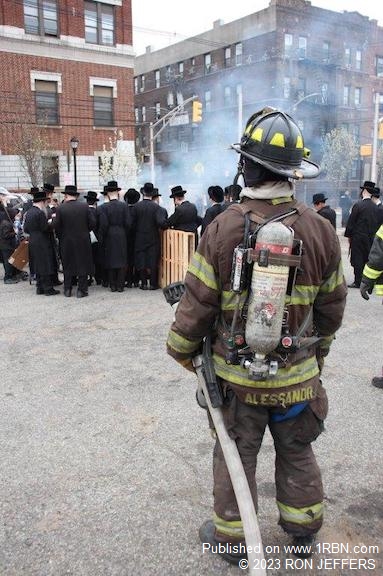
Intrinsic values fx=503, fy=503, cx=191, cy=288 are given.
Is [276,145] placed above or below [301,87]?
below

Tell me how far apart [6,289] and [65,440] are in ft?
20.6

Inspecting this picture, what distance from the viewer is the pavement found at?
2.46 metres

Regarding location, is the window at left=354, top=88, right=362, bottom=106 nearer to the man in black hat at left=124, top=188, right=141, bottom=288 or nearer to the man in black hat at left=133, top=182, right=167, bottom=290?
the man in black hat at left=124, top=188, right=141, bottom=288

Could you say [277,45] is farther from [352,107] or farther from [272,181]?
[272,181]

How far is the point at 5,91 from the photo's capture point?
85.2 feet

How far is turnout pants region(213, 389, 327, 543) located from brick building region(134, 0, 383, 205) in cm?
3452

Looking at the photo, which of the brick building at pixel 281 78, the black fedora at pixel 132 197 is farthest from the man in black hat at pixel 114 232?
the brick building at pixel 281 78

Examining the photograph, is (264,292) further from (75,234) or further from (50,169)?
(50,169)

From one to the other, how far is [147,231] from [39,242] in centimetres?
183

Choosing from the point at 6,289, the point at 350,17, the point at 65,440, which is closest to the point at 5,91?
the point at 6,289

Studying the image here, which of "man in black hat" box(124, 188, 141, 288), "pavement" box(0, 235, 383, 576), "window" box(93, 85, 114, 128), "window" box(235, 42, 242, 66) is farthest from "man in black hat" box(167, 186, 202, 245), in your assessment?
"window" box(235, 42, 242, 66)

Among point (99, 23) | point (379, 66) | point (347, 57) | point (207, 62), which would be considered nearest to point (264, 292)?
point (99, 23)

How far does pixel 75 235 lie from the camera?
821cm

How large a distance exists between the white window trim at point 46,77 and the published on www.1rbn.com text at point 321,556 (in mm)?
28204
